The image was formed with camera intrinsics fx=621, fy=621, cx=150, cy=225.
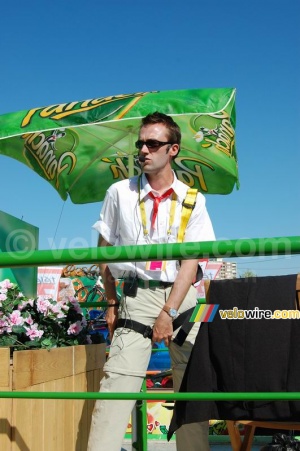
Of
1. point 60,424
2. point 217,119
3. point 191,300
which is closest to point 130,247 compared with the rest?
point 191,300

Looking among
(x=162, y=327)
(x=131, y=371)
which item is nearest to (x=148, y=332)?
(x=162, y=327)

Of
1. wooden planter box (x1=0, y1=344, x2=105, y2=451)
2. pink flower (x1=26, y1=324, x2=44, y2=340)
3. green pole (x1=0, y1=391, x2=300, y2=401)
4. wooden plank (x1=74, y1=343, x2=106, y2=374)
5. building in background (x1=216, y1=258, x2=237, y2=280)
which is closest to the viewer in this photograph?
green pole (x1=0, y1=391, x2=300, y2=401)

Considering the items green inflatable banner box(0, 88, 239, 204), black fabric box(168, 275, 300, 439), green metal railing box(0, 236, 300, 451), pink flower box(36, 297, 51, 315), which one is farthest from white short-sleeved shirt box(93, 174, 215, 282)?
green inflatable banner box(0, 88, 239, 204)

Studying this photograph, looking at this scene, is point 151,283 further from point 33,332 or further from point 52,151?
point 52,151

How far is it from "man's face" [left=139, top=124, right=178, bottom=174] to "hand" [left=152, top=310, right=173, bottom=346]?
0.74 m

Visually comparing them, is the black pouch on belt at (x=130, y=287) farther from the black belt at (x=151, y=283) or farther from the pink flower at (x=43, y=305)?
the pink flower at (x=43, y=305)

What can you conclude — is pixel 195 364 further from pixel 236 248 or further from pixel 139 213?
pixel 236 248

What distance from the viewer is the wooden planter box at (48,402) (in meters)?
2.82

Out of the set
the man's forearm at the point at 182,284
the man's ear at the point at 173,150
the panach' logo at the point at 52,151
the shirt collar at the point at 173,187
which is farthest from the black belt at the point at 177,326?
the panach' logo at the point at 52,151

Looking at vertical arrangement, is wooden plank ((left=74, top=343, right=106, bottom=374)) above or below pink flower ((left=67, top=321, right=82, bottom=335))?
below

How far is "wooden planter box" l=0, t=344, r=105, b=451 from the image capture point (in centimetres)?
282

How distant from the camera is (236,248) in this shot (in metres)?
1.90

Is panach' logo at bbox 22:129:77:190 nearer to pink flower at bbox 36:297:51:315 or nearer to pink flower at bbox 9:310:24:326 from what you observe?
pink flower at bbox 36:297:51:315

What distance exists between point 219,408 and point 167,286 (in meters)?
0.64
